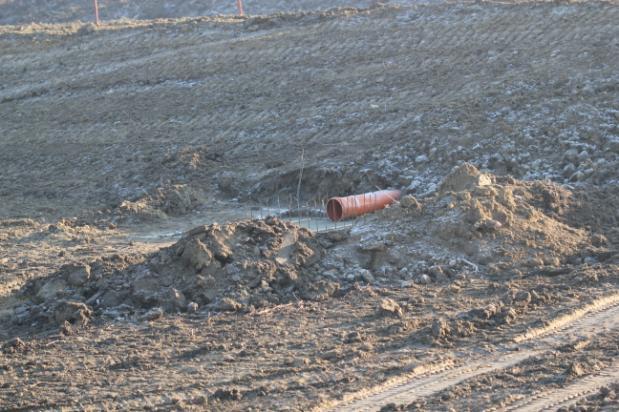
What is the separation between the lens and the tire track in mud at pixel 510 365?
754 cm

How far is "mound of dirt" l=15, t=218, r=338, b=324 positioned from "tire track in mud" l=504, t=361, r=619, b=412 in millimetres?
3404

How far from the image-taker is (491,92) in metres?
18.2

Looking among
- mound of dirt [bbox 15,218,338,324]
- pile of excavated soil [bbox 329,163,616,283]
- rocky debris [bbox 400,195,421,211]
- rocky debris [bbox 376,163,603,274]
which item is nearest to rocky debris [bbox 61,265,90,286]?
mound of dirt [bbox 15,218,338,324]

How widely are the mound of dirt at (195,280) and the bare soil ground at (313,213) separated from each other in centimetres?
3

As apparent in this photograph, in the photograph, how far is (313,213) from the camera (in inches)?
597

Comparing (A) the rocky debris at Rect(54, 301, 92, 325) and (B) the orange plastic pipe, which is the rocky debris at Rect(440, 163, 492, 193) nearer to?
(B) the orange plastic pipe

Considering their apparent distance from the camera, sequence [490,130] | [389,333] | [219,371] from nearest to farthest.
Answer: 1. [219,371]
2. [389,333]
3. [490,130]

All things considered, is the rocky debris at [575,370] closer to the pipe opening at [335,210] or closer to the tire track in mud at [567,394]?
the tire track in mud at [567,394]

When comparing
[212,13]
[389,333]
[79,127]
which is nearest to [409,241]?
[389,333]

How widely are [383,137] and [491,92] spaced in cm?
221

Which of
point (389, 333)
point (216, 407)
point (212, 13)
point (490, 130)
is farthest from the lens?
point (212, 13)

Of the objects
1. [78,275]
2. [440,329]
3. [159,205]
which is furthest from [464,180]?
[159,205]

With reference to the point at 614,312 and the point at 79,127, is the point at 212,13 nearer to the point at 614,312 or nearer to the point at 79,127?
the point at 79,127

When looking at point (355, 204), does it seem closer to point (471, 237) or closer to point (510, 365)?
point (471, 237)
